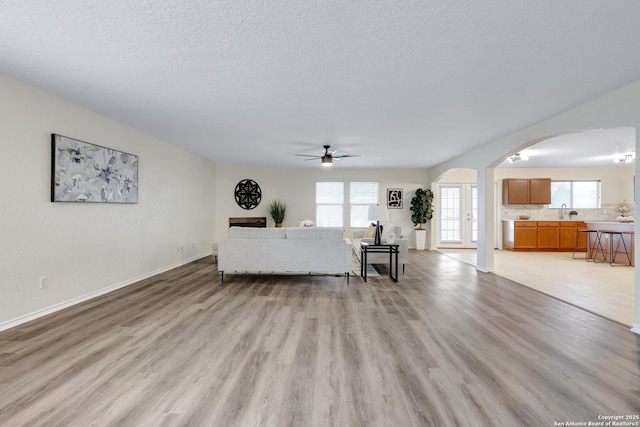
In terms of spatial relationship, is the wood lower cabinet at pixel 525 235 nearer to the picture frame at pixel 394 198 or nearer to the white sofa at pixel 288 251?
the picture frame at pixel 394 198

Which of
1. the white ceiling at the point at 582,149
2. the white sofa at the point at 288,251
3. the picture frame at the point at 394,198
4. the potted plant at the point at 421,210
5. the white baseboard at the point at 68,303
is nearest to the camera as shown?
the white baseboard at the point at 68,303

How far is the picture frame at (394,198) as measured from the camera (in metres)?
8.95

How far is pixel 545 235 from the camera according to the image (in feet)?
27.7

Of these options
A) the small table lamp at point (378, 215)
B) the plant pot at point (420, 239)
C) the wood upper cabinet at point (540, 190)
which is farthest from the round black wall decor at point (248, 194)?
the wood upper cabinet at point (540, 190)

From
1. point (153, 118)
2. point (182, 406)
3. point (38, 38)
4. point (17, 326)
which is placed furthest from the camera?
point (153, 118)

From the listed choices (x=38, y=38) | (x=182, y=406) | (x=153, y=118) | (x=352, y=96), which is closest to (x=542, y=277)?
(x=352, y=96)

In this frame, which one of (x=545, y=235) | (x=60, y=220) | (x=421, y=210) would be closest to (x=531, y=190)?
(x=545, y=235)

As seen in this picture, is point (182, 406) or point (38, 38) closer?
point (182, 406)

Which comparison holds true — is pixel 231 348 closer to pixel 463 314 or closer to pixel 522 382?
pixel 522 382

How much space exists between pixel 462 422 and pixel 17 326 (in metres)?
4.00

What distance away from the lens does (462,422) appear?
1614mm

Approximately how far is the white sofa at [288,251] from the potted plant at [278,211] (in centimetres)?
381

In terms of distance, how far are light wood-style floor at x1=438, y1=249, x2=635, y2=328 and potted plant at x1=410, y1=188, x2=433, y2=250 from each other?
1.23 m

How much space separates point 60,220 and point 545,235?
10742 mm
